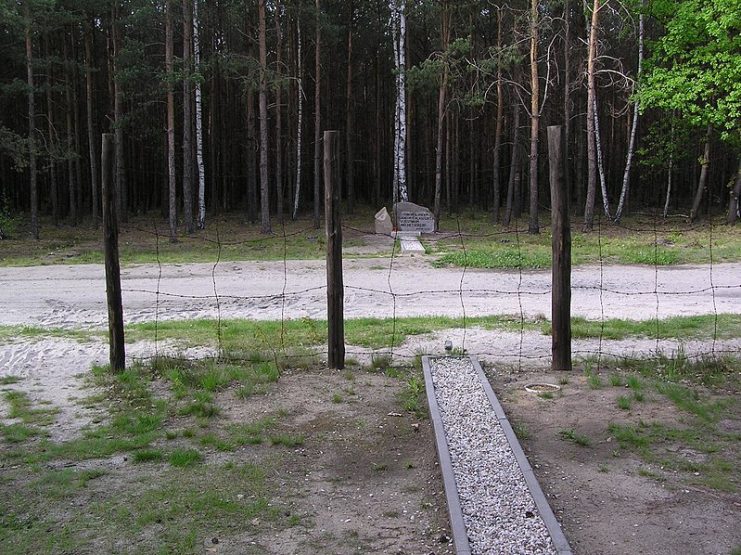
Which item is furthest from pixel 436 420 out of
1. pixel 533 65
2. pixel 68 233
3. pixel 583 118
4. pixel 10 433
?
pixel 583 118

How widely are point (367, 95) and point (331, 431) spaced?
40.4 metres

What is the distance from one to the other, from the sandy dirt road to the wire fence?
0.03 metres

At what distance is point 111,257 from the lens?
7.68 meters

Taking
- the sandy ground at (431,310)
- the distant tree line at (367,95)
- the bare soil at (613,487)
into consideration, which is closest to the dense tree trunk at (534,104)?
the distant tree line at (367,95)

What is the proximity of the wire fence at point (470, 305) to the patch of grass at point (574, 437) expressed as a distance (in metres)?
2.05

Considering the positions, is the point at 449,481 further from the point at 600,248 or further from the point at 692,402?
the point at 600,248

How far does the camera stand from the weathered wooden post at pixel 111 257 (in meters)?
7.68

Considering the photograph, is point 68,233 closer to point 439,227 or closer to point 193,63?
point 193,63

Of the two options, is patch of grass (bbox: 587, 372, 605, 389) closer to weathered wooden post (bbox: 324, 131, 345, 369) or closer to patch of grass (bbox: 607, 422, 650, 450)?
patch of grass (bbox: 607, 422, 650, 450)

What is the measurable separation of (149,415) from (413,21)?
3014 centimetres

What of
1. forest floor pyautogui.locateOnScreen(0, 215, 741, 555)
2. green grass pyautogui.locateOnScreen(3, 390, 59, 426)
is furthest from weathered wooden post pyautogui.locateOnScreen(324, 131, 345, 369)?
green grass pyautogui.locateOnScreen(3, 390, 59, 426)

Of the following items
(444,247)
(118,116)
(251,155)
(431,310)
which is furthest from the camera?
(251,155)

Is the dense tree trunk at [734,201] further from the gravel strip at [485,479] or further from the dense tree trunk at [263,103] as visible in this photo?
the gravel strip at [485,479]

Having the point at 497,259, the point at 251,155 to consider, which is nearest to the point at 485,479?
the point at 497,259
